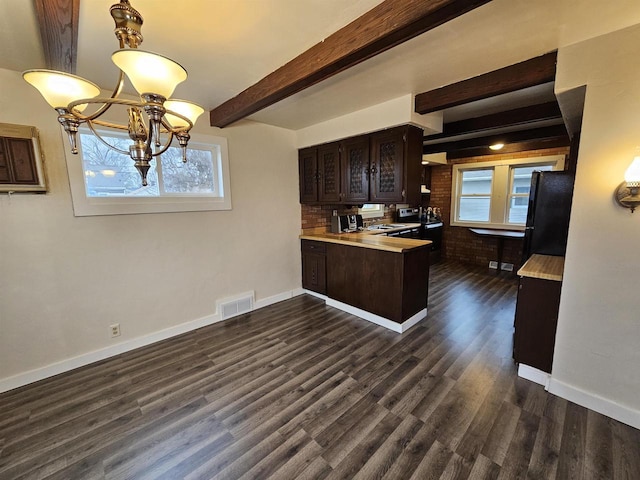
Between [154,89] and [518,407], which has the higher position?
[154,89]


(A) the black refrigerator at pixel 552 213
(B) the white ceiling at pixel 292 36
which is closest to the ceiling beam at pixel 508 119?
(A) the black refrigerator at pixel 552 213

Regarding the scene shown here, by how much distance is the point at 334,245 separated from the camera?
11.7ft

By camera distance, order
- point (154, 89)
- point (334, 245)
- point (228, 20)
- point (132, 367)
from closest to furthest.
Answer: point (154, 89)
point (228, 20)
point (132, 367)
point (334, 245)

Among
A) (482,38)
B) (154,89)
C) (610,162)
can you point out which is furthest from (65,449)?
(610,162)

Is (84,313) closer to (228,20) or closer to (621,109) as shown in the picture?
(228,20)

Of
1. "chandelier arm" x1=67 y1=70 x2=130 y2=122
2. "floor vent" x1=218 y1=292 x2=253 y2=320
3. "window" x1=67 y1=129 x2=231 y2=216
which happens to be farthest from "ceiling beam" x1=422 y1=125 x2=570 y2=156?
"chandelier arm" x1=67 y1=70 x2=130 y2=122

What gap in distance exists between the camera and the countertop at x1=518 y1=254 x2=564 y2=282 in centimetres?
204

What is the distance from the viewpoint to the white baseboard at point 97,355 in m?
2.16

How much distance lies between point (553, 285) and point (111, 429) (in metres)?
3.30

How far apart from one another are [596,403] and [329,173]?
3225mm

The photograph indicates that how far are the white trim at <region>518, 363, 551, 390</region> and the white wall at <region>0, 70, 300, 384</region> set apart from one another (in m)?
2.86

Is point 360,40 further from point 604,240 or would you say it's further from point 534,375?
point 534,375

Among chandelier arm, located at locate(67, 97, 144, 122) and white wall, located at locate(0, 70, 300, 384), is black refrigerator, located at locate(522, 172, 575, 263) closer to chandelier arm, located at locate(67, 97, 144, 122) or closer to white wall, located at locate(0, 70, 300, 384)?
white wall, located at locate(0, 70, 300, 384)

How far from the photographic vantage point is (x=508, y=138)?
3877 mm
